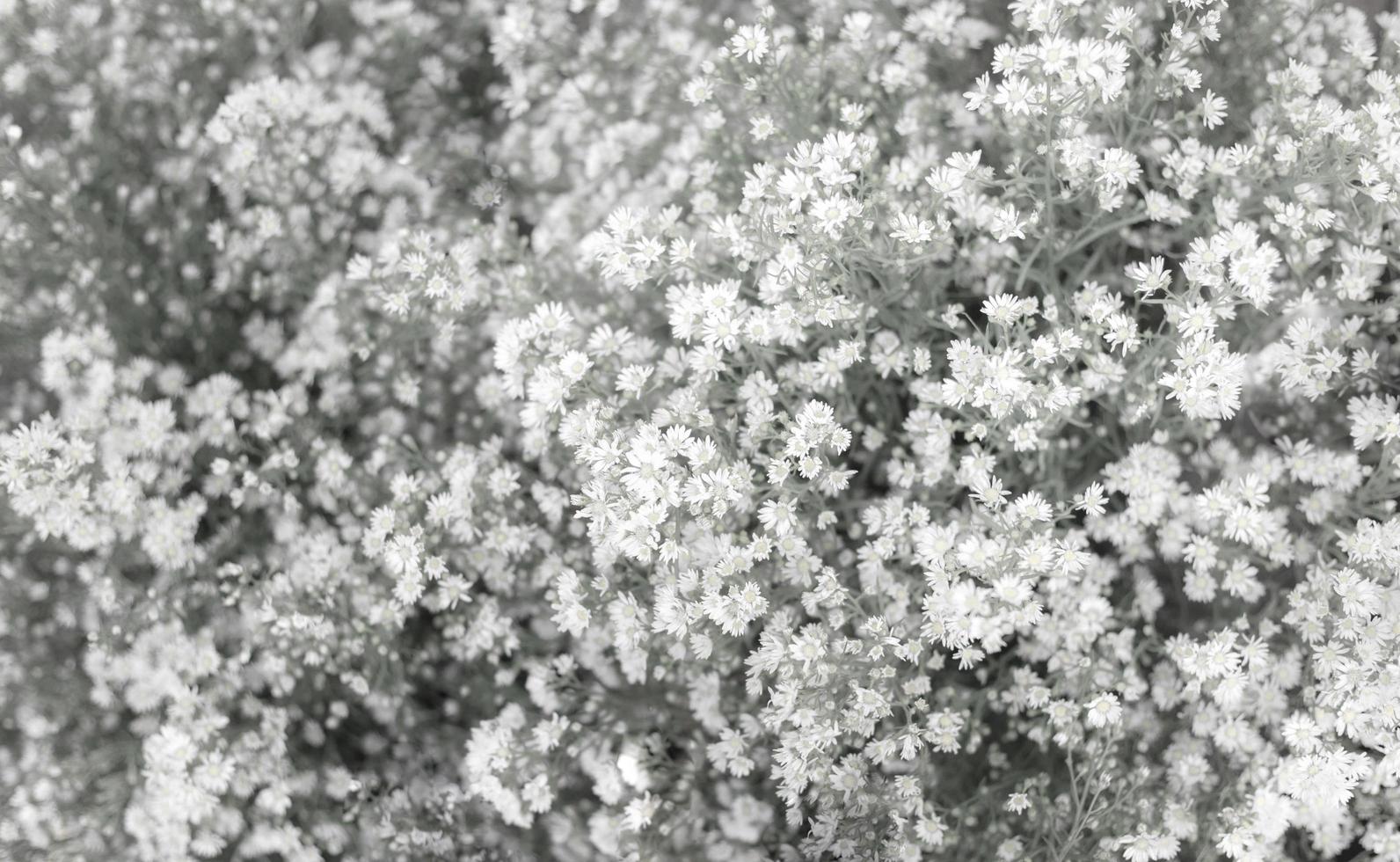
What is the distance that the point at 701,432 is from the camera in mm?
2721

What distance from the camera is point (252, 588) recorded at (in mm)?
3469

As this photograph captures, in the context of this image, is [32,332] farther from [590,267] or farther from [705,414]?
[705,414]

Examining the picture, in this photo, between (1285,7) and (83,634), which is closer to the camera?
(1285,7)

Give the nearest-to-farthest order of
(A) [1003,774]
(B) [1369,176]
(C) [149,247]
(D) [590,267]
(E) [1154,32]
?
(B) [1369,176] → (A) [1003,774] → (D) [590,267] → (E) [1154,32] → (C) [149,247]

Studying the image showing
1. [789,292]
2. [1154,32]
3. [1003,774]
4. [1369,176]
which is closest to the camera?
[1369,176]

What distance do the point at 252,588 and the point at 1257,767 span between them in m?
2.91

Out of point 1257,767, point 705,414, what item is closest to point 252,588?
point 705,414

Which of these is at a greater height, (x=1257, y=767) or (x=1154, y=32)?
(x=1154, y=32)

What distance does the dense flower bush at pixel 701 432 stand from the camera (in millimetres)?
2572

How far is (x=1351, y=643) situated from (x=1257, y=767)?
1.27 ft

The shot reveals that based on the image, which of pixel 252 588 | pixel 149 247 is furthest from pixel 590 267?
pixel 149 247

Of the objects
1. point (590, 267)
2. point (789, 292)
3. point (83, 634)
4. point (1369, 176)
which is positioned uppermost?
point (83, 634)

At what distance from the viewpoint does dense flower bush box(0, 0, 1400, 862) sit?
2572 mm

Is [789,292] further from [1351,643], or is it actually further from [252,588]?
[252,588]
